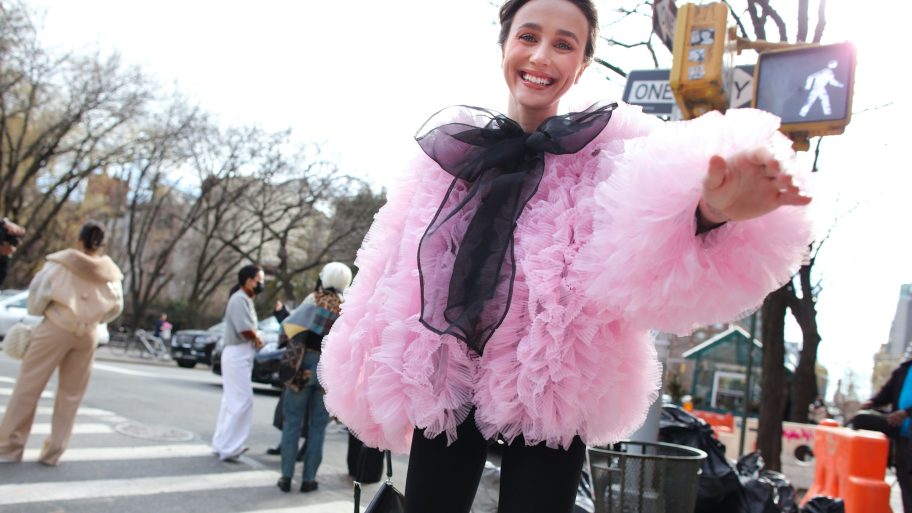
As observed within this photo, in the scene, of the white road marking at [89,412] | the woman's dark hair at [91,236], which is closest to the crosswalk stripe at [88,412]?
the white road marking at [89,412]

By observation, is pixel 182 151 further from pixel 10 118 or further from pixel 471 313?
pixel 471 313

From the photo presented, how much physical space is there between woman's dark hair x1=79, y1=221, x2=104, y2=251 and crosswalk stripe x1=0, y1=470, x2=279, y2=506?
1672mm

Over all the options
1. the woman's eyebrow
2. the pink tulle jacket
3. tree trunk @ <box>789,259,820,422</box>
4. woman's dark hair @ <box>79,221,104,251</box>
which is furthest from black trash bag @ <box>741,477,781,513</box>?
tree trunk @ <box>789,259,820,422</box>

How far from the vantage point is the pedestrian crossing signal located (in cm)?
509

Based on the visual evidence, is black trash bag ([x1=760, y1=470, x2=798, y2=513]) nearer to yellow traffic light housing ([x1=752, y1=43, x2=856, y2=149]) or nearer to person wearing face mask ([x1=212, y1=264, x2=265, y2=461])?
yellow traffic light housing ([x1=752, y1=43, x2=856, y2=149])

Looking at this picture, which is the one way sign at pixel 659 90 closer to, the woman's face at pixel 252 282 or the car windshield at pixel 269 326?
the woman's face at pixel 252 282

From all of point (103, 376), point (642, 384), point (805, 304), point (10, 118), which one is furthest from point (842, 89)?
point (10, 118)

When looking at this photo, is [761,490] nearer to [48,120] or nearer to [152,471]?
[152,471]

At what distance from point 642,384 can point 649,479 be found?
51.8 inches

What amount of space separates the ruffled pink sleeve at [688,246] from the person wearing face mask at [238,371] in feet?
17.9

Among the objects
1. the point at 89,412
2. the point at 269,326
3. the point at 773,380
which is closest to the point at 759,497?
the point at 89,412

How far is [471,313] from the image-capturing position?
1536mm

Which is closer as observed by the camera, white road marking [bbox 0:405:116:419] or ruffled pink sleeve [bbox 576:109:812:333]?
ruffled pink sleeve [bbox 576:109:812:333]

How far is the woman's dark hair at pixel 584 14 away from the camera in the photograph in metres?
1.85
